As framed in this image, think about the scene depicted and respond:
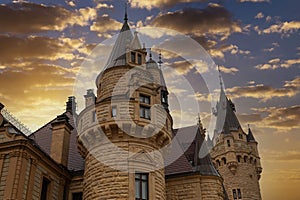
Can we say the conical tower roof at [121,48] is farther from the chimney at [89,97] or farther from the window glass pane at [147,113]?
the chimney at [89,97]

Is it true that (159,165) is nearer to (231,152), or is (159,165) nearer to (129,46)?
(129,46)

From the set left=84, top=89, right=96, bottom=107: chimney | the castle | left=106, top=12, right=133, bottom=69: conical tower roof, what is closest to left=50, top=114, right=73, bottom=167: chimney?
the castle

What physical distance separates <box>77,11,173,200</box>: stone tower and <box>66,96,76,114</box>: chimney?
10.5 meters

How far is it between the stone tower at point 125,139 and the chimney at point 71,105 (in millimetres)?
10538

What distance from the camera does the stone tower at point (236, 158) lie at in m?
50.2

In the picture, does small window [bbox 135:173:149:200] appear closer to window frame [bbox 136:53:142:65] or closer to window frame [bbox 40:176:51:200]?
window frame [bbox 40:176:51:200]

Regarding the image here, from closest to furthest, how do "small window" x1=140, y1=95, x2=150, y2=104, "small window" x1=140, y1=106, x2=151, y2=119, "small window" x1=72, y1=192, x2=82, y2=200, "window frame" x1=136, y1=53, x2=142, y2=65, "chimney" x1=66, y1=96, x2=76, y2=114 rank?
1. "small window" x1=140, y1=106, x2=151, y2=119
2. "small window" x1=140, y1=95, x2=150, y2=104
3. "small window" x1=72, y1=192, x2=82, y2=200
4. "window frame" x1=136, y1=53, x2=142, y2=65
5. "chimney" x1=66, y1=96, x2=76, y2=114

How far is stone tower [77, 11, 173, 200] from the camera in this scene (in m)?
23.6

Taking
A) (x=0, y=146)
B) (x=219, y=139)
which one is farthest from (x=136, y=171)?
(x=219, y=139)

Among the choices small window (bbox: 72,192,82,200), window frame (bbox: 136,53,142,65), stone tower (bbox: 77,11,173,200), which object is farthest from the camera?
window frame (bbox: 136,53,142,65)

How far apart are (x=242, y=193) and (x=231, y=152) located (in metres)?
5.59

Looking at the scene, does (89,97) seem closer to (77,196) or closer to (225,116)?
(77,196)

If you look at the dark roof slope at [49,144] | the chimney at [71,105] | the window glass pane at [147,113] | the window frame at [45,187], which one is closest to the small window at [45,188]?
the window frame at [45,187]

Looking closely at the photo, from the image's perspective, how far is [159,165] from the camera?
25500 mm
